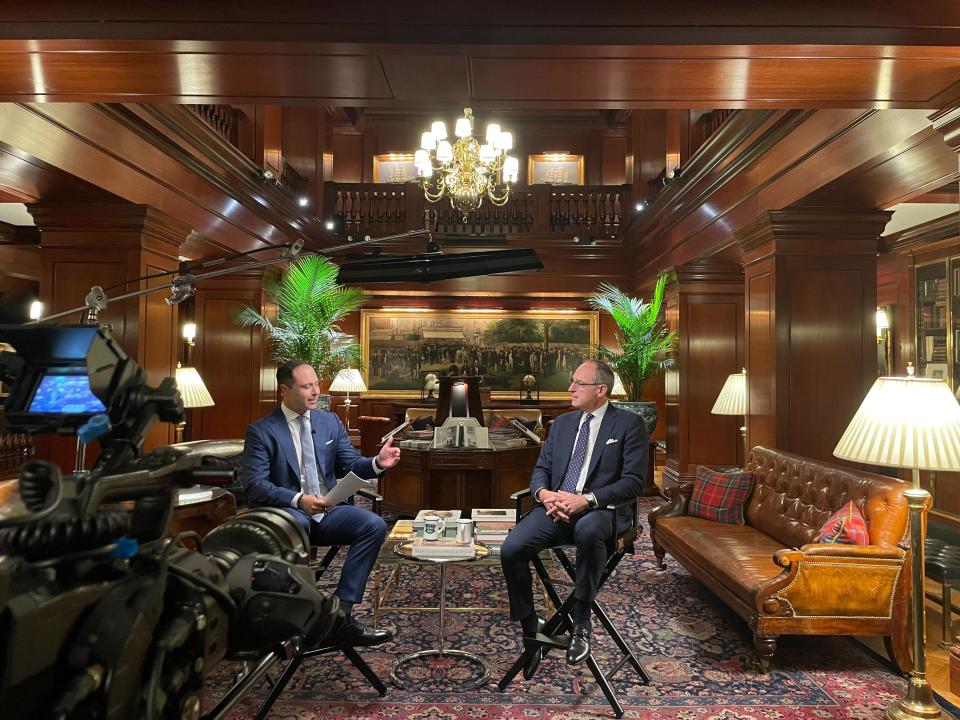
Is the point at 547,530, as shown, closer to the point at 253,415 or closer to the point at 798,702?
the point at 798,702

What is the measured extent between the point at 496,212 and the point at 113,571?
32.7ft

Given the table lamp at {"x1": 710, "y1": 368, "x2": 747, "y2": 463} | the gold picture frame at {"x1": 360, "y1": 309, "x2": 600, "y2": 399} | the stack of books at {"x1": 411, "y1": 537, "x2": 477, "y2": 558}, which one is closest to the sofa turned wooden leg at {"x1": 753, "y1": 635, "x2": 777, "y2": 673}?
the stack of books at {"x1": 411, "y1": 537, "x2": 477, "y2": 558}

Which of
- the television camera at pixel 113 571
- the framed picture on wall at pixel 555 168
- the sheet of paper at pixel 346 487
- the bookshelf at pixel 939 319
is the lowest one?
the sheet of paper at pixel 346 487

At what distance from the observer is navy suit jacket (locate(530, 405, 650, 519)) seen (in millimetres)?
3227

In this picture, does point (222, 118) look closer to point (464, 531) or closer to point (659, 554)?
point (464, 531)

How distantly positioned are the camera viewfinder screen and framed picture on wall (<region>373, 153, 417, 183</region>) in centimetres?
1194

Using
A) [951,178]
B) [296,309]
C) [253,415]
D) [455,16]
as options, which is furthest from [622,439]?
[253,415]

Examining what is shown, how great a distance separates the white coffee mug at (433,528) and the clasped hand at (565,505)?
663mm

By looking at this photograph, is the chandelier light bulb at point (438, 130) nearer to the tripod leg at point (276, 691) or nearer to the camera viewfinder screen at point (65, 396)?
the tripod leg at point (276, 691)

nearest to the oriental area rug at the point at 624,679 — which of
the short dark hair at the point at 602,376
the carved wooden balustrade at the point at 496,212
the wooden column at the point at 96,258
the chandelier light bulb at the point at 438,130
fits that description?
the short dark hair at the point at 602,376

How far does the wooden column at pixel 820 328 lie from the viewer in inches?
197

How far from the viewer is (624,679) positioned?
314 centimetres

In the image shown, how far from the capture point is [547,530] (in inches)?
127

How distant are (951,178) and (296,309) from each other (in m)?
5.72
